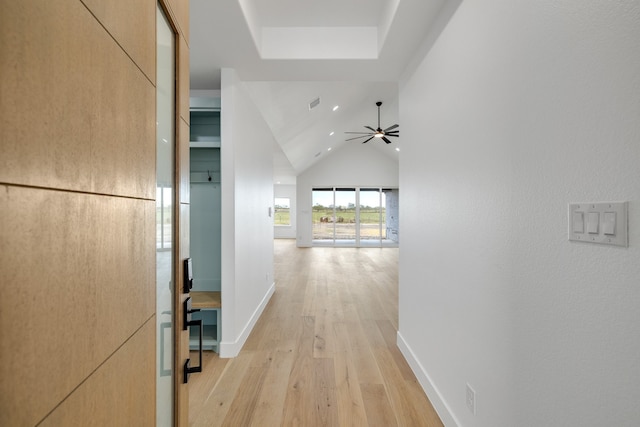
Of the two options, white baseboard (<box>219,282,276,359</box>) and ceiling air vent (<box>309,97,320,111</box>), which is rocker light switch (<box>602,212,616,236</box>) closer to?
white baseboard (<box>219,282,276,359</box>)

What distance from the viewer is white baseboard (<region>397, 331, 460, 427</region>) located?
5.97 ft

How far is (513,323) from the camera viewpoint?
126 centimetres

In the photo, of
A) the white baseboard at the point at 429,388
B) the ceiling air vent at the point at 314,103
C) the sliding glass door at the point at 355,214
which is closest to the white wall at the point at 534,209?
the white baseboard at the point at 429,388

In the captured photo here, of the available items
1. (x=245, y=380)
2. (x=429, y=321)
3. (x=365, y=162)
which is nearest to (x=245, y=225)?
(x=245, y=380)

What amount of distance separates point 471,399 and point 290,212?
1269 cm

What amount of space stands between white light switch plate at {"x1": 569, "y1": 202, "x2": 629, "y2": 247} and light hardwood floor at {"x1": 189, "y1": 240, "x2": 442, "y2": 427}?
60.0 inches

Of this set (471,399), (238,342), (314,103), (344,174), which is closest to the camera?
(471,399)

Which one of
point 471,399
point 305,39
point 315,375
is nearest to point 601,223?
point 471,399

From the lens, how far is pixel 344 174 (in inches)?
433

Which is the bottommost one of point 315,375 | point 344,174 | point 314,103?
point 315,375

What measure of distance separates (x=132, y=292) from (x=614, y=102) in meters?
1.34

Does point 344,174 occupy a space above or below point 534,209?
above

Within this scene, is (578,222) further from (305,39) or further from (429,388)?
(305,39)

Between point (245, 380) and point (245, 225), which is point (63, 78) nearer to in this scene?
point (245, 380)
